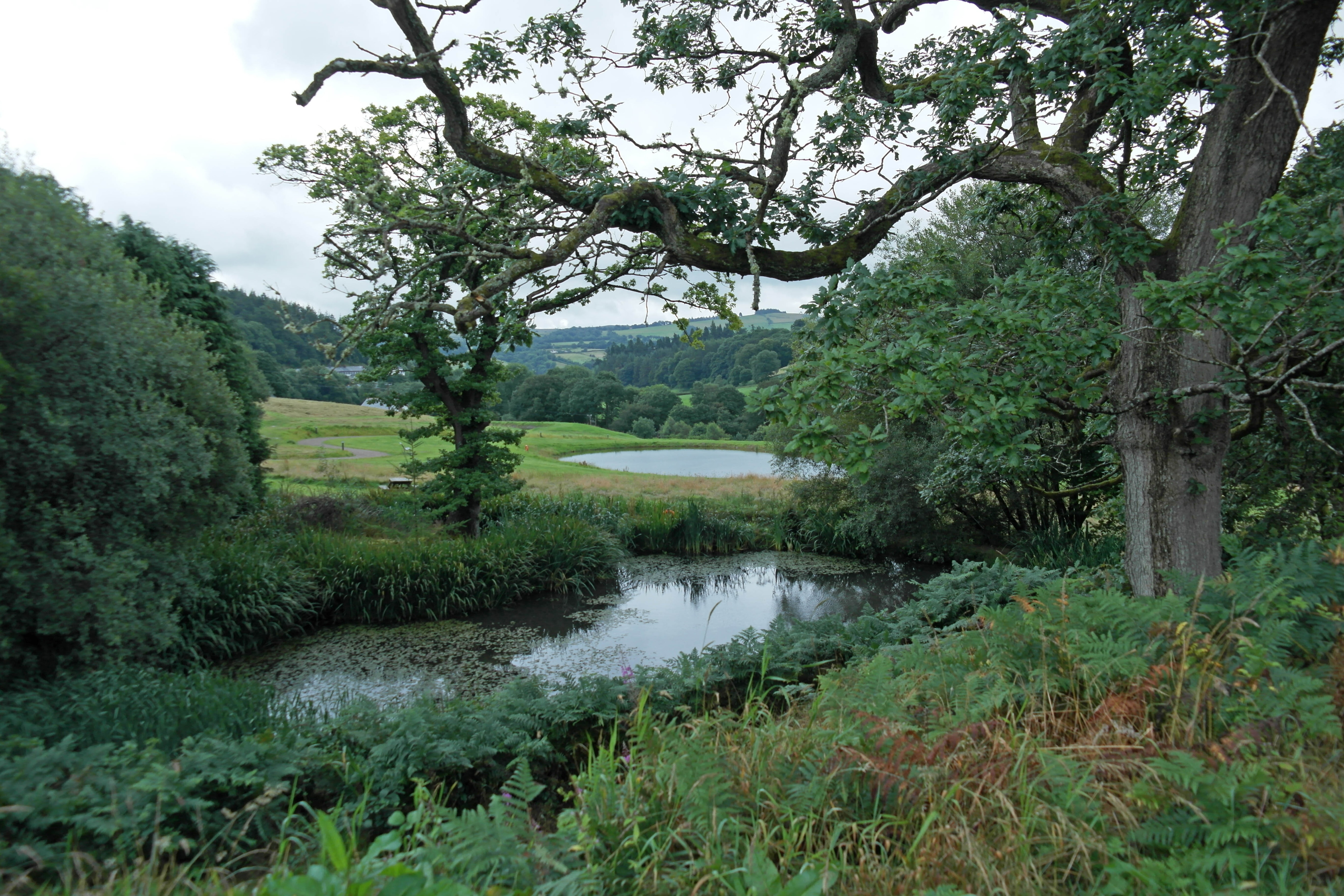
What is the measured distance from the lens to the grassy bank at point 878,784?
1.95 meters

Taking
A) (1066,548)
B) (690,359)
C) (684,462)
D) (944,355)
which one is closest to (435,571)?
(944,355)

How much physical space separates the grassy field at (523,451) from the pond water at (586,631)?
14.3 feet

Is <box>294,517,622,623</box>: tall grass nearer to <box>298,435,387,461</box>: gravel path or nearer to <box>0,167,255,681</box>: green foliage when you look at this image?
<box>0,167,255,681</box>: green foliage

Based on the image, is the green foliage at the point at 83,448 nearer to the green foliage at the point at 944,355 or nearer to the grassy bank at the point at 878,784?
the grassy bank at the point at 878,784


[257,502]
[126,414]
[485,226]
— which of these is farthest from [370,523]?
[126,414]

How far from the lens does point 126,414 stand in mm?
5422

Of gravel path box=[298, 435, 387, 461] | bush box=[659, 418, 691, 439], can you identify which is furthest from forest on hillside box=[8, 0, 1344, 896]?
bush box=[659, 418, 691, 439]

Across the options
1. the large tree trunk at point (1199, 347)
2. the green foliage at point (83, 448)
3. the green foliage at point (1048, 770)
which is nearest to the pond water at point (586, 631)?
the green foliage at point (83, 448)

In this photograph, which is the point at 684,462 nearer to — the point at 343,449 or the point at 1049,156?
the point at 343,449

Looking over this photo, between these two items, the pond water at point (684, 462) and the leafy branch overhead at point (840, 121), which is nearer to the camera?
the leafy branch overhead at point (840, 121)

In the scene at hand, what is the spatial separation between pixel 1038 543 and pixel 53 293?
1253 centimetres

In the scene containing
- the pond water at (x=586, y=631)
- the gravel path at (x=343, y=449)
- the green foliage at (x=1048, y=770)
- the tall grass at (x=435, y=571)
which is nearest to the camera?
the green foliage at (x=1048, y=770)

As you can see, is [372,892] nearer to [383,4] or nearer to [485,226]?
[383,4]

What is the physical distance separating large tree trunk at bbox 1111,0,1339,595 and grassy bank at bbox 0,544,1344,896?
88 centimetres
